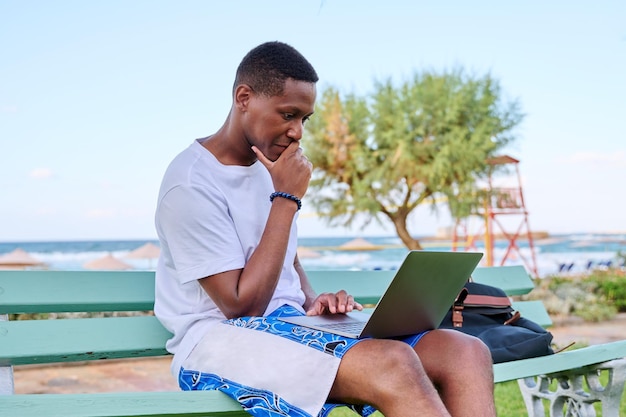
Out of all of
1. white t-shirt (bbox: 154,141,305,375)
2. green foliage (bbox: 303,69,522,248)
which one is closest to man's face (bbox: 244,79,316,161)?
white t-shirt (bbox: 154,141,305,375)

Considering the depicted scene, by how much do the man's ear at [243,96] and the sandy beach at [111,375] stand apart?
406cm

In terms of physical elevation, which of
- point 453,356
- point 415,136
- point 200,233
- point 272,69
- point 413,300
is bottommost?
point 415,136

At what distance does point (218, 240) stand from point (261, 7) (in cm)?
3287

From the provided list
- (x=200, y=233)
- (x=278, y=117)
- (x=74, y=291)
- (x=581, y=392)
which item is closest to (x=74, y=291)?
(x=74, y=291)

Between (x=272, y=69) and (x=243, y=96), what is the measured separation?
0.12 meters

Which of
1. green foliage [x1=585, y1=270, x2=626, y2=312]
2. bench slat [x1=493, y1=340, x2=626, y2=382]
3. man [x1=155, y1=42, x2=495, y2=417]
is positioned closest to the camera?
man [x1=155, y1=42, x2=495, y2=417]

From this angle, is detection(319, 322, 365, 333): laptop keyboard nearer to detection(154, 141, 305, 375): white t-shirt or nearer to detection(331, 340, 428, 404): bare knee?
detection(331, 340, 428, 404): bare knee

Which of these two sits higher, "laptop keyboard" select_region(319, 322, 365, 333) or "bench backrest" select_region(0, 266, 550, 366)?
"laptop keyboard" select_region(319, 322, 365, 333)

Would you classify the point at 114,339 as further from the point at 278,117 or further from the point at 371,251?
the point at 371,251

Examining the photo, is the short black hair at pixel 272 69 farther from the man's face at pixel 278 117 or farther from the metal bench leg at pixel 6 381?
the metal bench leg at pixel 6 381

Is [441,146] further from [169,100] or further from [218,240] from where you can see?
[169,100]

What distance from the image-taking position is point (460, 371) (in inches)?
75.8

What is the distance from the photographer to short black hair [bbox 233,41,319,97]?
2.17m

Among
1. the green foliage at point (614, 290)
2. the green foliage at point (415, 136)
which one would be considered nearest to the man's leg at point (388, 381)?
the green foliage at point (614, 290)
